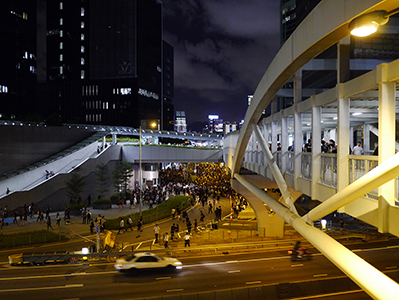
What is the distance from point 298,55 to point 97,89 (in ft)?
281

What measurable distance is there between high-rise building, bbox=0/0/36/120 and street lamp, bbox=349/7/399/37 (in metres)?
81.6

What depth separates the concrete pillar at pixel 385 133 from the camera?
4.76 m

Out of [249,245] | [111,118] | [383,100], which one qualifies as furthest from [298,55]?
[111,118]

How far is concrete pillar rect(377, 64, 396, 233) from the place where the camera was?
4.76 m

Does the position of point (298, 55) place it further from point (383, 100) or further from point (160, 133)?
point (160, 133)

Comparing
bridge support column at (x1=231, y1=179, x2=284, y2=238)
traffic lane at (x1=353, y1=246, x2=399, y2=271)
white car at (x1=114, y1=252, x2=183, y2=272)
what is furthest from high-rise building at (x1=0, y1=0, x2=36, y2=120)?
traffic lane at (x1=353, y1=246, x2=399, y2=271)

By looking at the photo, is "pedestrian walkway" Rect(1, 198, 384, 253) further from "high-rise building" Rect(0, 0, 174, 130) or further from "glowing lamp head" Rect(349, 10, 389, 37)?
"high-rise building" Rect(0, 0, 174, 130)

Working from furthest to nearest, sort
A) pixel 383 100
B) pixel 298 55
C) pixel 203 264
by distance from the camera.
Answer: pixel 203 264
pixel 298 55
pixel 383 100

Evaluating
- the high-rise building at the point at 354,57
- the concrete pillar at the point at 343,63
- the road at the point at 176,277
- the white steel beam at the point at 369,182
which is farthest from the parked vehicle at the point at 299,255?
the white steel beam at the point at 369,182

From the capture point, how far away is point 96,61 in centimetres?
8575

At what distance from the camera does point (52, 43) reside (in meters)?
87.1

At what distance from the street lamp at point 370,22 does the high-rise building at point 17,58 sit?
81638mm

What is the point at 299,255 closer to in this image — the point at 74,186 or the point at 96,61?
the point at 74,186

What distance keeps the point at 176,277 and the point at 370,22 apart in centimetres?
1384
